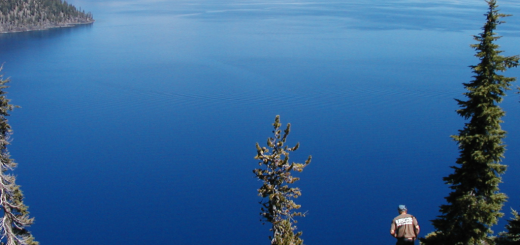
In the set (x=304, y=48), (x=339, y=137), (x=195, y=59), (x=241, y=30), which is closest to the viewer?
(x=339, y=137)

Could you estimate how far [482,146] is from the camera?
9.31 meters

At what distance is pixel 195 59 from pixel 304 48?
51.4 ft

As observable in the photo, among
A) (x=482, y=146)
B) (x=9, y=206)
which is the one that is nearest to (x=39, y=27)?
(x=9, y=206)

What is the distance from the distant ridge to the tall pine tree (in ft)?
342

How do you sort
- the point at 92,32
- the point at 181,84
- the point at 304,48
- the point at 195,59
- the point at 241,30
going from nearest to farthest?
the point at 181,84 → the point at 195,59 → the point at 304,48 → the point at 241,30 → the point at 92,32

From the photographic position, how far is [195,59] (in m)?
58.6

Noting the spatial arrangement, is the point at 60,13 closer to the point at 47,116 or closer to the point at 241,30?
the point at 241,30

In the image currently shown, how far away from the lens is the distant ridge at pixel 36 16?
99.2 meters

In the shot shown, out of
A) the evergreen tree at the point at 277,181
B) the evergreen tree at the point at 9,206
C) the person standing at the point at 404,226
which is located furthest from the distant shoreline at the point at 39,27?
the person standing at the point at 404,226

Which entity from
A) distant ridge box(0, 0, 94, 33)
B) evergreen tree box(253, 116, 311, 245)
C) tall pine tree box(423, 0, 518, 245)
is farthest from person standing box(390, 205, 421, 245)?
distant ridge box(0, 0, 94, 33)

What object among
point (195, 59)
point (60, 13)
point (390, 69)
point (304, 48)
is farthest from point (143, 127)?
point (60, 13)

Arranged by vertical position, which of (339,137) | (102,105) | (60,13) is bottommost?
(339,137)

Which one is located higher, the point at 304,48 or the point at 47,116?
the point at 304,48

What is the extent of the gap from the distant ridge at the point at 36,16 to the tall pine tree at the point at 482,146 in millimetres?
104195
